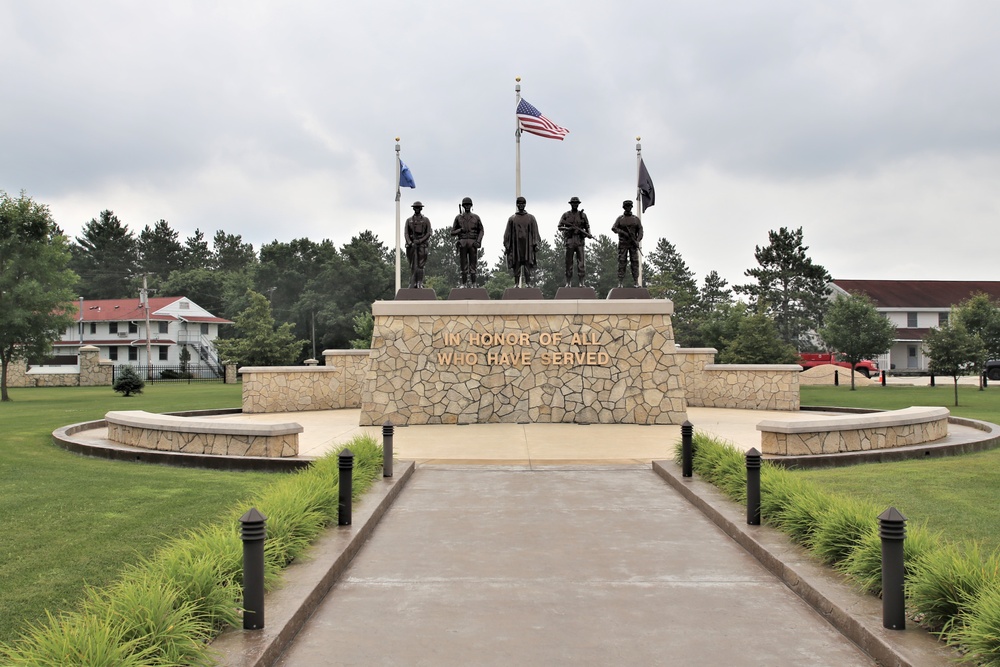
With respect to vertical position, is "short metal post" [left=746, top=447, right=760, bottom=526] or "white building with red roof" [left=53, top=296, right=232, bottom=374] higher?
"white building with red roof" [left=53, top=296, right=232, bottom=374]

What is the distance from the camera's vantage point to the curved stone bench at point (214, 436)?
1200cm

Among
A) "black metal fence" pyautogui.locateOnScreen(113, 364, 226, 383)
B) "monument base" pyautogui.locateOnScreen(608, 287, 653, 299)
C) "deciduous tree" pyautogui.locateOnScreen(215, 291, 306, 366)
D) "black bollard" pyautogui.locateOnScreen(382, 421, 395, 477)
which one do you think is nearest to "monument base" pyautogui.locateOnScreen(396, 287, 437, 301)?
"monument base" pyautogui.locateOnScreen(608, 287, 653, 299)

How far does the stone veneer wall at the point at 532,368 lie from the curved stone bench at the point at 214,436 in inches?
220

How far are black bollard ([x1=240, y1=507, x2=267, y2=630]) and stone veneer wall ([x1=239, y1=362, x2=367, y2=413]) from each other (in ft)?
58.0

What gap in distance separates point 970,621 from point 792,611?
1471mm

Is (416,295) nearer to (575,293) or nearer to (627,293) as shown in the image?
(575,293)

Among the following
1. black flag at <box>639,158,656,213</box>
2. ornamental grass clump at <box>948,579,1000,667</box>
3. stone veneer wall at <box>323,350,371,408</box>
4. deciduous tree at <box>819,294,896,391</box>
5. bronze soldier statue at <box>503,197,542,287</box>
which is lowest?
ornamental grass clump at <box>948,579,1000,667</box>

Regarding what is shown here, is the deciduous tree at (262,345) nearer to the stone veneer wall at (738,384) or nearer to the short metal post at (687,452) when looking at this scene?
the stone veneer wall at (738,384)

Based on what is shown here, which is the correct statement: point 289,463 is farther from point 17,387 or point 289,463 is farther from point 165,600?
point 17,387

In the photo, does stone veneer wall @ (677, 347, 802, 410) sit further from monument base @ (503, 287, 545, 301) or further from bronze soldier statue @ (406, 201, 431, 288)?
bronze soldier statue @ (406, 201, 431, 288)

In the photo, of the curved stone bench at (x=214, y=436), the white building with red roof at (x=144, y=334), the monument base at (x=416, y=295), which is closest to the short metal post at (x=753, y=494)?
the curved stone bench at (x=214, y=436)

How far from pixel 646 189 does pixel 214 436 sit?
1577 cm

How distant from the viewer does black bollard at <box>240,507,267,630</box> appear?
4.90 metres

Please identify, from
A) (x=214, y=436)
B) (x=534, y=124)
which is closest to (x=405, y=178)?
(x=534, y=124)
